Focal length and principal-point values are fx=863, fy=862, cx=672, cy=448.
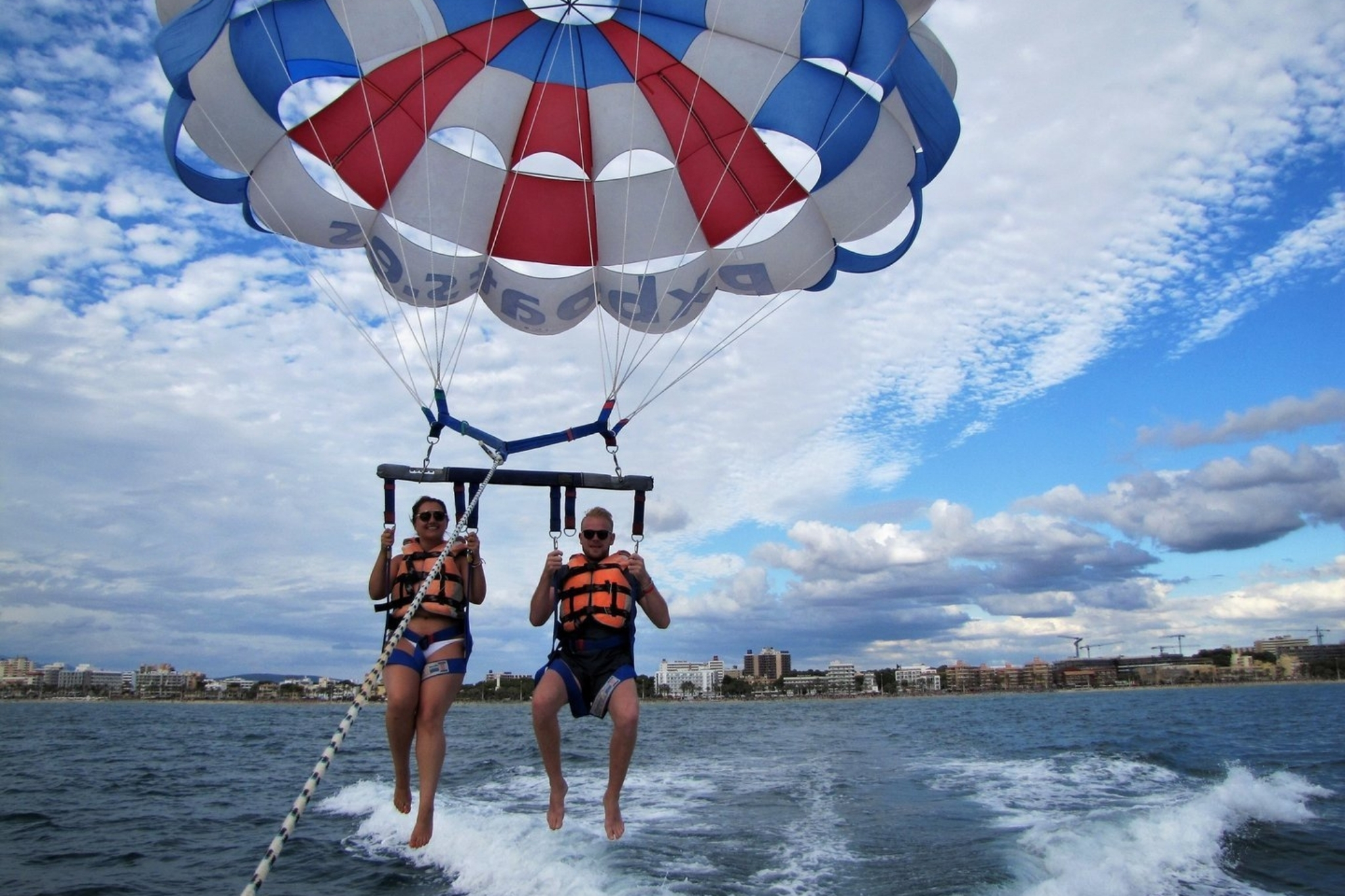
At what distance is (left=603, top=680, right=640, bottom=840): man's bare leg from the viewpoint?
4852 millimetres

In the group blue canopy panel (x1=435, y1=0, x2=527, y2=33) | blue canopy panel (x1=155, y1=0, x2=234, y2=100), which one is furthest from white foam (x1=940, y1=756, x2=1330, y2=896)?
blue canopy panel (x1=155, y1=0, x2=234, y2=100)

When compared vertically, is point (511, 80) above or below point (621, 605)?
above

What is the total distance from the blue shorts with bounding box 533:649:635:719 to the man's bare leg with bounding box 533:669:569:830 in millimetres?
54

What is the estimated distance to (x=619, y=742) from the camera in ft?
16.0

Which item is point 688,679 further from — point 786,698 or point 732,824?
point 732,824

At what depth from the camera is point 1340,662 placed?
150m

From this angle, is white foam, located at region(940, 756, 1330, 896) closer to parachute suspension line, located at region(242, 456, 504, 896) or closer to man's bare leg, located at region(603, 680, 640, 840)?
man's bare leg, located at region(603, 680, 640, 840)

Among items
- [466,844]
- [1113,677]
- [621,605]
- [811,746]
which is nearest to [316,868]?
[466,844]

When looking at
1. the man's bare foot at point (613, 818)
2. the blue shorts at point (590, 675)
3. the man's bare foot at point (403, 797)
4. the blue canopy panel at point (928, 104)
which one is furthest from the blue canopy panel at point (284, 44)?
the man's bare foot at point (613, 818)

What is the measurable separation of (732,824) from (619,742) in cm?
777

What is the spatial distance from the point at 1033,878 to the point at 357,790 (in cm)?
1142

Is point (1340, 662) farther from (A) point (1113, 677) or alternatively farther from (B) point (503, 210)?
(B) point (503, 210)

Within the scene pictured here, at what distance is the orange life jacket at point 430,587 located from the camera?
504 centimetres

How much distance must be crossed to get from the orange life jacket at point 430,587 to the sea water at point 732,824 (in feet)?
15.7
